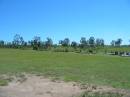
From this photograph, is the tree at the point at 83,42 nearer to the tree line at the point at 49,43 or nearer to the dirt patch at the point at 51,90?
the tree line at the point at 49,43

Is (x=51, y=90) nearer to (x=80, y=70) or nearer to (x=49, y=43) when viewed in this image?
(x=80, y=70)

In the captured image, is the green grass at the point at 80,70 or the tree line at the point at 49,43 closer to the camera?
the green grass at the point at 80,70

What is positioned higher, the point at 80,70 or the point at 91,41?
the point at 91,41

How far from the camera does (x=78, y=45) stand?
13088 centimetres

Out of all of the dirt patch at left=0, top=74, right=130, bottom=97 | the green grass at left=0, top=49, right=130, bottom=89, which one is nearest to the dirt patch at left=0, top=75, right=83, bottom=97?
the dirt patch at left=0, top=74, right=130, bottom=97

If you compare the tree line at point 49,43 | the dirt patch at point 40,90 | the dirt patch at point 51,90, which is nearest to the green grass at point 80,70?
the dirt patch at point 51,90

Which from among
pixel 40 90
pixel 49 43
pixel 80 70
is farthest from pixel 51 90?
pixel 49 43

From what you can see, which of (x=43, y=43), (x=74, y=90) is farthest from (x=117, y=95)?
(x=43, y=43)

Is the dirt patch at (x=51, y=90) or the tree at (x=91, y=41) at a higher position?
the tree at (x=91, y=41)

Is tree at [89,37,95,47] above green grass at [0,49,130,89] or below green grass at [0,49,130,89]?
above

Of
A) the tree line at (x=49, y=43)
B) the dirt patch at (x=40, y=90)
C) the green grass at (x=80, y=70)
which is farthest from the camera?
the tree line at (x=49, y=43)

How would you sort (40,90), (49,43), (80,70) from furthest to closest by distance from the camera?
(49,43) → (80,70) → (40,90)

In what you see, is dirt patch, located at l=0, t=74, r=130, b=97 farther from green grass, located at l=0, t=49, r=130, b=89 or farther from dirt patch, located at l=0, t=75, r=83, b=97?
green grass, located at l=0, t=49, r=130, b=89

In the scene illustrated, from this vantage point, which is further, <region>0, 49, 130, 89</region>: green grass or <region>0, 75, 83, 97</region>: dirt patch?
<region>0, 49, 130, 89</region>: green grass
